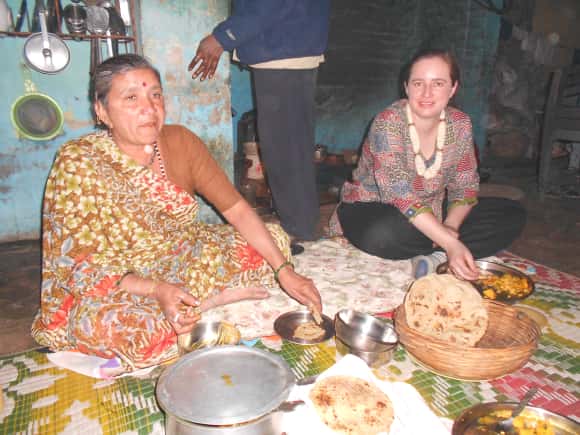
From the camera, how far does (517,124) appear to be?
277 inches

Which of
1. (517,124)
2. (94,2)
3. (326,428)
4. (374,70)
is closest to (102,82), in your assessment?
(326,428)

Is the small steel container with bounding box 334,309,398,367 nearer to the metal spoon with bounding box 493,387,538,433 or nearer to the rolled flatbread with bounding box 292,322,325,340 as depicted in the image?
the rolled flatbread with bounding box 292,322,325,340

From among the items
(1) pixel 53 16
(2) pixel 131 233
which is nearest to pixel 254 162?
(1) pixel 53 16

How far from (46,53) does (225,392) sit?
2.88 metres

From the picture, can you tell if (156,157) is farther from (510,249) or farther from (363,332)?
(510,249)

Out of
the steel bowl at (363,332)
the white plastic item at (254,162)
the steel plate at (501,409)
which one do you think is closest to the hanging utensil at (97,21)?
the white plastic item at (254,162)

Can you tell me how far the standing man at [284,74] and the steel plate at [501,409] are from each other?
1.68 meters

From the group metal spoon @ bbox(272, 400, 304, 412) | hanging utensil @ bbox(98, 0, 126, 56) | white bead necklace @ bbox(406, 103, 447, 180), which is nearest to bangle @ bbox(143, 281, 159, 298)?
metal spoon @ bbox(272, 400, 304, 412)

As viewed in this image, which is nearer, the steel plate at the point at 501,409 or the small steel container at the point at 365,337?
the steel plate at the point at 501,409

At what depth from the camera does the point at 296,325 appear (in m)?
1.73

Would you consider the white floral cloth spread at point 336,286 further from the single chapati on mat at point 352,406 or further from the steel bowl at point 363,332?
the single chapati on mat at point 352,406

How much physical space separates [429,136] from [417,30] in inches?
168

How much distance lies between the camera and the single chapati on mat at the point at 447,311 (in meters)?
1.40

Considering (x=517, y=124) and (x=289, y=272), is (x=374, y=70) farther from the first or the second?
(x=289, y=272)
